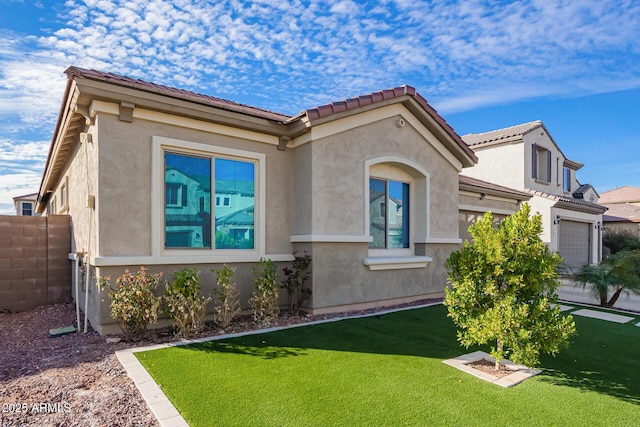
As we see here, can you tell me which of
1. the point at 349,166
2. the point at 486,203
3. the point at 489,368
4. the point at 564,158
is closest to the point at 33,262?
the point at 349,166

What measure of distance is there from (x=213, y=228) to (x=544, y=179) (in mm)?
22207

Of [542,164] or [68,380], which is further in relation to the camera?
[542,164]

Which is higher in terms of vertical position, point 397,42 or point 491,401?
point 397,42

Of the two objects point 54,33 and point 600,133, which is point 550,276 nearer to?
point 54,33

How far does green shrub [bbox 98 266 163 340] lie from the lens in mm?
6340

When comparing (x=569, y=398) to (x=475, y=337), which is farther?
(x=475, y=337)

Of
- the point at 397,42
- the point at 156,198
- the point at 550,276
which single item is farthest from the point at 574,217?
the point at 156,198

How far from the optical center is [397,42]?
1112cm

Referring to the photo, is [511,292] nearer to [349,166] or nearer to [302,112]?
[349,166]

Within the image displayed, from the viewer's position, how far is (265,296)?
7.88 meters

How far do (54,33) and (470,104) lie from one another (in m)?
18.2

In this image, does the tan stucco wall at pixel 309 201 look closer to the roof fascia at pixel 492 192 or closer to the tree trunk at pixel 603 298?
the roof fascia at pixel 492 192

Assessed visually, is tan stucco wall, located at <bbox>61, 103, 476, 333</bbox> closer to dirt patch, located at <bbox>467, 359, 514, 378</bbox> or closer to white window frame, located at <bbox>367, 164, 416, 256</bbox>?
white window frame, located at <bbox>367, 164, 416, 256</bbox>

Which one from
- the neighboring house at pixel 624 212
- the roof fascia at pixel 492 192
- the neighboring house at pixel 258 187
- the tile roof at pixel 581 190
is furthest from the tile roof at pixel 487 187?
the neighboring house at pixel 624 212
